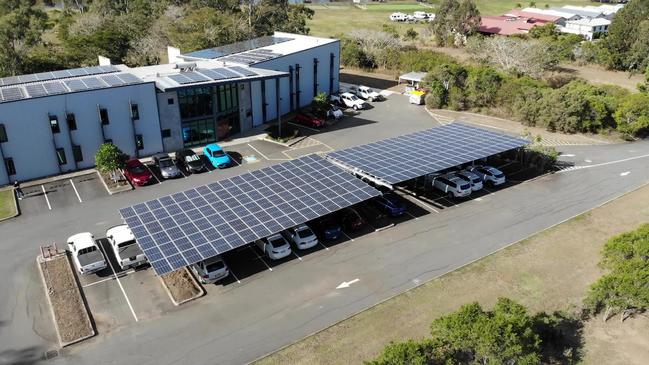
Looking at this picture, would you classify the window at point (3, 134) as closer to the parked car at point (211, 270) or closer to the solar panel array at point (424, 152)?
the parked car at point (211, 270)

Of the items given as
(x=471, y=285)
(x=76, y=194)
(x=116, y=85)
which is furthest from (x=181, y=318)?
(x=116, y=85)

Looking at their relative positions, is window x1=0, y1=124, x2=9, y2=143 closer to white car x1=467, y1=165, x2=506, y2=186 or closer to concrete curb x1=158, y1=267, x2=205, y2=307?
concrete curb x1=158, y1=267, x2=205, y2=307

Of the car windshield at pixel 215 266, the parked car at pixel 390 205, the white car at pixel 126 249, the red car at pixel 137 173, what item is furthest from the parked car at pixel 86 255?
the parked car at pixel 390 205

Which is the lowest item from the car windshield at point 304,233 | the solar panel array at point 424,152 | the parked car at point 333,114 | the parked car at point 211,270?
the parked car at point 211,270

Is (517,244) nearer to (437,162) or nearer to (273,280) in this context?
(437,162)

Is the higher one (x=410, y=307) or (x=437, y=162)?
(x=437, y=162)

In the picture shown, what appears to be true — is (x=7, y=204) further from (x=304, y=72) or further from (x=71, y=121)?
(x=304, y=72)

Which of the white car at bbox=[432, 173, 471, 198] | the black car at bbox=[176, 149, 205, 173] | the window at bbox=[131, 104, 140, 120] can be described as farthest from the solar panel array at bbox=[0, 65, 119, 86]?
the white car at bbox=[432, 173, 471, 198]
